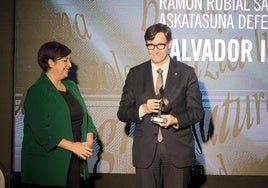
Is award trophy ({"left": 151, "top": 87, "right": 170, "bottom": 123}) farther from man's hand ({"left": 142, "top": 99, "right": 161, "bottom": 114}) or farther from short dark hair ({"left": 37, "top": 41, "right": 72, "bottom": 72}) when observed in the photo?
short dark hair ({"left": 37, "top": 41, "right": 72, "bottom": 72})

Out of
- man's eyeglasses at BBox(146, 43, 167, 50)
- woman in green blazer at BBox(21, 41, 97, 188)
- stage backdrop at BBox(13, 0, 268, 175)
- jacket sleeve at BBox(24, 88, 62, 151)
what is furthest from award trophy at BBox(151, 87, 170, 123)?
stage backdrop at BBox(13, 0, 268, 175)

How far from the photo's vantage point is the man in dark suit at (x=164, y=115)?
3.27 m

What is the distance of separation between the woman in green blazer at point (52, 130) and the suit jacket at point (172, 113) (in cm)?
38

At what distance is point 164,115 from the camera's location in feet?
10.5

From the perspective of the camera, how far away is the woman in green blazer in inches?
130

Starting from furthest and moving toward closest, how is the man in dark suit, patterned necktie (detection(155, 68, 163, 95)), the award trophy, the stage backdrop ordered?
the stage backdrop, patterned necktie (detection(155, 68, 163, 95)), the man in dark suit, the award trophy

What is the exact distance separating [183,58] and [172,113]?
1.16m

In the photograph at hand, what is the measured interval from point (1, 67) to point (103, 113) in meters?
1.12

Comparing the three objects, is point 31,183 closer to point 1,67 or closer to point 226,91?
point 1,67

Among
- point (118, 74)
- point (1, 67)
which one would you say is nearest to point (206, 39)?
point (118, 74)

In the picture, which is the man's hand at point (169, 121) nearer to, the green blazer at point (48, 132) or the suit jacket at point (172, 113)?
the suit jacket at point (172, 113)

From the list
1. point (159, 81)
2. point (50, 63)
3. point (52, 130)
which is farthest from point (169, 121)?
point (50, 63)

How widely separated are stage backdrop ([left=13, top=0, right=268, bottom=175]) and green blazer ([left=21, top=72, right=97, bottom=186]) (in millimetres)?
1119

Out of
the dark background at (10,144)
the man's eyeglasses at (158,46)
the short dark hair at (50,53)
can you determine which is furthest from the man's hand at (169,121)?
the dark background at (10,144)
